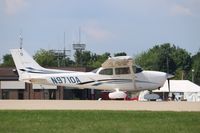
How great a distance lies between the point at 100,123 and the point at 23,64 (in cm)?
2533

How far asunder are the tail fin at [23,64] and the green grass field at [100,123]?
65.9ft

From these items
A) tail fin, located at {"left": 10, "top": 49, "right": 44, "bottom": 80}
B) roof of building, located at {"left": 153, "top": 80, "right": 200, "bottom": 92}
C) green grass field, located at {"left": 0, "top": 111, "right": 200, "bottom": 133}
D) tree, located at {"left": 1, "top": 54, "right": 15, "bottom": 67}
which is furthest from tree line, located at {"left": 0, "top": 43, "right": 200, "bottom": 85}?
green grass field, located at {"left": 0, "top": 111, "right": 200, "bottom": 133}

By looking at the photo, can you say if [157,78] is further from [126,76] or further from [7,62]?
[7,62]

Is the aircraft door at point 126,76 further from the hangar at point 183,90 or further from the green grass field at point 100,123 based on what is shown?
the hangar at point 183,90

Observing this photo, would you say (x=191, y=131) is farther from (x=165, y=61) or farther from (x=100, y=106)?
(x=165, y=61)

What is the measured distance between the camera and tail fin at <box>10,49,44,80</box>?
41.8 meters

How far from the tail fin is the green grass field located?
2009 centimetres

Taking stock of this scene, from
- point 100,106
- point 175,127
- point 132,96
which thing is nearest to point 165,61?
point 132,96

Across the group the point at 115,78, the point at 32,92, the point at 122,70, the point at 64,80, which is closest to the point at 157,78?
the point at 122,70

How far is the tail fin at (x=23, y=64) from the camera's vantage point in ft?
137

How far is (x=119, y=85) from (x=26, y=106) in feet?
43.1

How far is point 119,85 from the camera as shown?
39.6 meters

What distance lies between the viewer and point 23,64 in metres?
42.1

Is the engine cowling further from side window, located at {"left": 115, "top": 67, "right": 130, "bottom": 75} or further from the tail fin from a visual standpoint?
the tail fin
